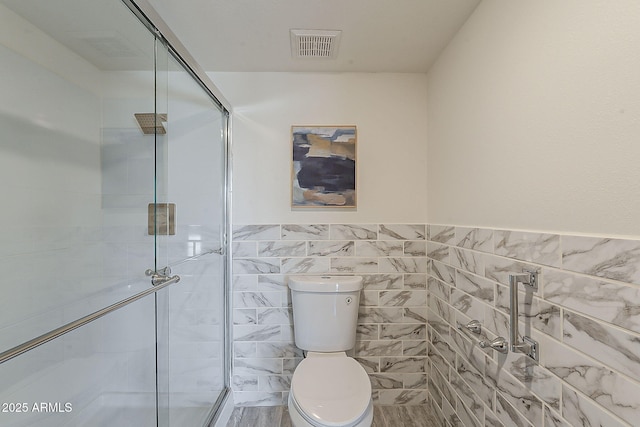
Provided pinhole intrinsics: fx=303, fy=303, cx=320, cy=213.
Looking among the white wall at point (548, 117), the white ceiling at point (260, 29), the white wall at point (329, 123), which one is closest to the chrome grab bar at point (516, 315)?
the white wall at point (548, 117)

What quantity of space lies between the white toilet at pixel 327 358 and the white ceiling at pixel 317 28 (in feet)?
4.13

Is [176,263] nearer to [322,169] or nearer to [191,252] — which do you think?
[191,252]

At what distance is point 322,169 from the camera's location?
1855 mm

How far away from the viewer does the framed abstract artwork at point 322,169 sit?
185cm

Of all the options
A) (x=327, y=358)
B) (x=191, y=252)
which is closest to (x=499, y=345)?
(x=327, y=358)

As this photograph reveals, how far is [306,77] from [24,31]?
1.27 m

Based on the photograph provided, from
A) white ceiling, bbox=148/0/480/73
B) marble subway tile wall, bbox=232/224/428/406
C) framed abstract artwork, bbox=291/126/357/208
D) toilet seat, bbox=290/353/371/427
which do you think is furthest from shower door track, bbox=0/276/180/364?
white ceiling, bbox=148/0/480/73

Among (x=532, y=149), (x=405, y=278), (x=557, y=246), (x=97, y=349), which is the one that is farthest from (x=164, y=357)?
(x=532, y=149)

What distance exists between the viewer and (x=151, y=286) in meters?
1.20

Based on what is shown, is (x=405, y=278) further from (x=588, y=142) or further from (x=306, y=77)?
(x=306, y=77)

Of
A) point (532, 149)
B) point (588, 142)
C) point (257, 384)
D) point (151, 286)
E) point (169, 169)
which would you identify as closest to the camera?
point (588, 142)

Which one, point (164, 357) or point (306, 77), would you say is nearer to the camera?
point (164, 357)

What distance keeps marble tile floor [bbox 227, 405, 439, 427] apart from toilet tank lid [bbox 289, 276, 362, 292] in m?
0.76

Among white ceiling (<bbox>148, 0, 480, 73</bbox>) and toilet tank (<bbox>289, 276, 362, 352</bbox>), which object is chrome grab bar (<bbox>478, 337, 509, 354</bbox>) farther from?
white ceiling (<bbox>148, 0, 480, 73</bbox>)
